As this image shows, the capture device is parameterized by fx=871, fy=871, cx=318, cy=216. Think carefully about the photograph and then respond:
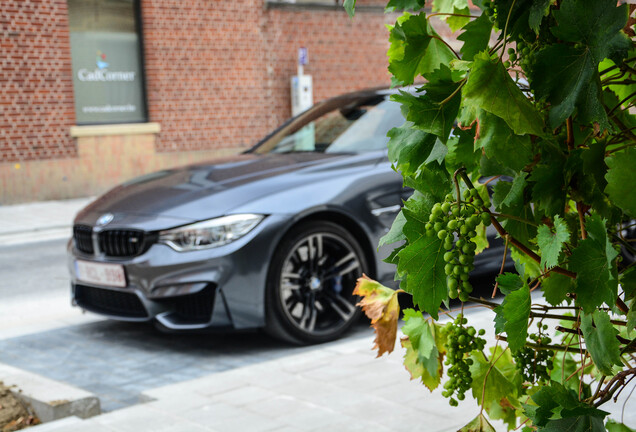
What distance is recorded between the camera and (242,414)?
4016mm

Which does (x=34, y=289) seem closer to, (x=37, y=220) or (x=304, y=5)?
(x=37, y=220)

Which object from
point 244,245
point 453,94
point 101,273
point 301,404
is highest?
point 453,94

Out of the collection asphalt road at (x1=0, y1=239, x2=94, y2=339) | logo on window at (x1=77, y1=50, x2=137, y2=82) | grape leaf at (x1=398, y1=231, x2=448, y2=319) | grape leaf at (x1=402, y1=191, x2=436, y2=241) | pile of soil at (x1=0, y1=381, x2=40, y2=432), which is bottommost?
asphalt road at (x1=0, y1=239, x2=94, y2=339)

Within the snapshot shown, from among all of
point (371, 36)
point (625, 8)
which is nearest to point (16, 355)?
point (625, 8)

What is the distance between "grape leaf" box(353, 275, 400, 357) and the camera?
2.17 meters

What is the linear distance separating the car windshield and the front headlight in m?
1.31

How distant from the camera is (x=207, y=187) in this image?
5707 mm

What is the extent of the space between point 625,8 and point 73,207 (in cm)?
1499

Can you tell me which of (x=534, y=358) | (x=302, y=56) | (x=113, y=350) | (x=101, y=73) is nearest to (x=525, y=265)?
(x=534, y=358)

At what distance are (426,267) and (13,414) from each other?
3.53 metres

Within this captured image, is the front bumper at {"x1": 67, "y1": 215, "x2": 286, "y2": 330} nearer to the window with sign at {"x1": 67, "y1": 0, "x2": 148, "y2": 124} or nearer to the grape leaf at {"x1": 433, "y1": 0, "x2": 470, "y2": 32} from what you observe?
the grape leaf at {"x1": 433, "y1": 0, "x2": 470, "y2": 32}

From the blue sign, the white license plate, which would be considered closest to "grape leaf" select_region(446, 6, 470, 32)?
the white license plate

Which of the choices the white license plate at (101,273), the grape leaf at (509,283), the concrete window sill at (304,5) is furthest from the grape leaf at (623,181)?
the concrete window sill at (304,5)

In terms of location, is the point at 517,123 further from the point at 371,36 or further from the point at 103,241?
the point at 371,36
